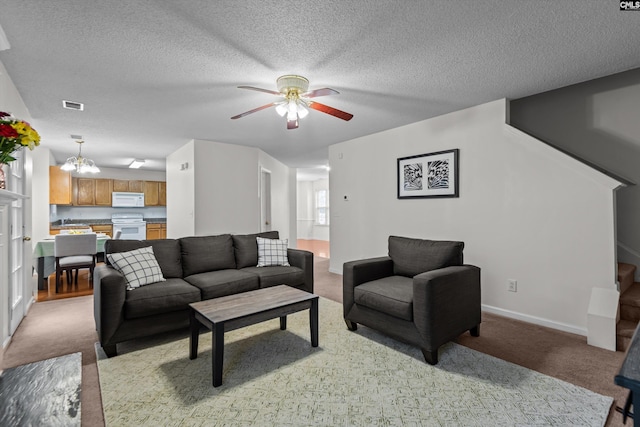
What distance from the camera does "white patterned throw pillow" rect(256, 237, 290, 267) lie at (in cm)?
373

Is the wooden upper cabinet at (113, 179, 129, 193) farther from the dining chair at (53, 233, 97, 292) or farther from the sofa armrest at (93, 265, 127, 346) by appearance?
the sofa armrest at (93, 265, 127, 346)

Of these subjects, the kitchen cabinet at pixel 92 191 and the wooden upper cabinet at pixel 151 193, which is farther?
the wooden upper cabinet at pixel 151 193

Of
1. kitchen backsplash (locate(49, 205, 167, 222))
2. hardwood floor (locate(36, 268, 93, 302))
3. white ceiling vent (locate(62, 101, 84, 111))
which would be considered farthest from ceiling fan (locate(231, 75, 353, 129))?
kitchen backsplash (locate(49, 205, 167, 222))

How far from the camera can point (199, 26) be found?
1980 millimetres

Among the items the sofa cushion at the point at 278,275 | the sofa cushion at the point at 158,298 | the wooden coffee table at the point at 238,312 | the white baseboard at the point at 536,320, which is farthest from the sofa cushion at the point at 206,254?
the white baseboard at the point at 536,320

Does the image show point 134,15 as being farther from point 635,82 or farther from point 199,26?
point 635,82

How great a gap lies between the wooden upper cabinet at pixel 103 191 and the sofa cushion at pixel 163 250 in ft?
18.6

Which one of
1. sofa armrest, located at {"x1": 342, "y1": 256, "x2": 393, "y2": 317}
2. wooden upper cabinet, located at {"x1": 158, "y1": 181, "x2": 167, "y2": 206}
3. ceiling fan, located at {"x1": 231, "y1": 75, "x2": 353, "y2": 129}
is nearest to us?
ceiling fan, located at {"x1": 231, "y1": 75, "x2": 353, "y2": 129}

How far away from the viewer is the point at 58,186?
251 inches

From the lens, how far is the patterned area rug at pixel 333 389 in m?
1.72

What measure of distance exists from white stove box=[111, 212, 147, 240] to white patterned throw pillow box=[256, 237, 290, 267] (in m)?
A: 5.62

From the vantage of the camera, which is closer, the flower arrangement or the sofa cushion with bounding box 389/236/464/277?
the flower arrangement

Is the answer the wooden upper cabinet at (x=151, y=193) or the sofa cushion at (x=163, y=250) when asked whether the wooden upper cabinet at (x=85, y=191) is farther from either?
the sofa cushion at (x=163, y=250)

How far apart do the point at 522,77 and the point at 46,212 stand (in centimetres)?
772
